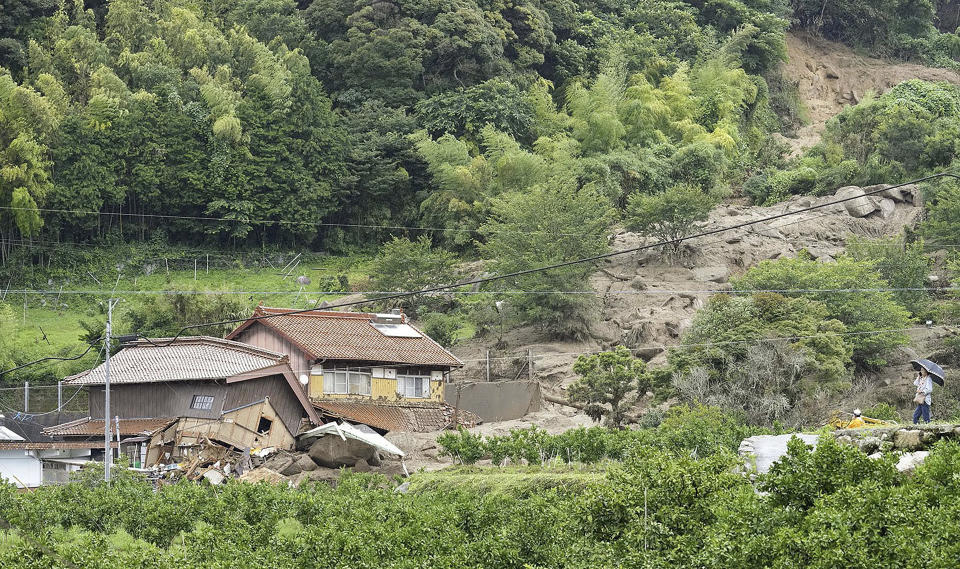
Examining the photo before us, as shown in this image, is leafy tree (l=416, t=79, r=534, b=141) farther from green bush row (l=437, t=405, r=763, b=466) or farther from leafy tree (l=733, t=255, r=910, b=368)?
green bush row (l=437, t=405, r=763, b=466)

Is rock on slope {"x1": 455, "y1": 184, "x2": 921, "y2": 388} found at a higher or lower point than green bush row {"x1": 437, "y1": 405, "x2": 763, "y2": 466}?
lower

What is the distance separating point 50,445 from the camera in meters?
25.9

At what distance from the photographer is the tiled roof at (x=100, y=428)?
2662 cm

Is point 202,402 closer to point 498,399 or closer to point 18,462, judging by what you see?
point 18,462

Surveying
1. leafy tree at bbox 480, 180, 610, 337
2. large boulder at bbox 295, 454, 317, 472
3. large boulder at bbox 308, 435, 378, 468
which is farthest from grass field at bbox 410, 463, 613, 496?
leafy tree at bbox 480, 180, 610, 337

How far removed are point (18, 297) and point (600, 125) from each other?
22.9 metres

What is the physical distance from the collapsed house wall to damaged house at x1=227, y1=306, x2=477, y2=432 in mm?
590

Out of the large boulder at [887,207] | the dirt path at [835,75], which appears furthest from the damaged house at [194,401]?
the dirt path at [835,75]

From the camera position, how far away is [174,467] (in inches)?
992

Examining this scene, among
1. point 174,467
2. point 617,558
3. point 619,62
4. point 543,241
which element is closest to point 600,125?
point 619,62

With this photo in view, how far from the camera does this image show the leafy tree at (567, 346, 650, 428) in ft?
92.6

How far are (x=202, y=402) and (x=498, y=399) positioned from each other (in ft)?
27.9

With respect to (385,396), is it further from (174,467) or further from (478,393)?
(174,467)

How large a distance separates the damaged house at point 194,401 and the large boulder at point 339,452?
202 centimetres
